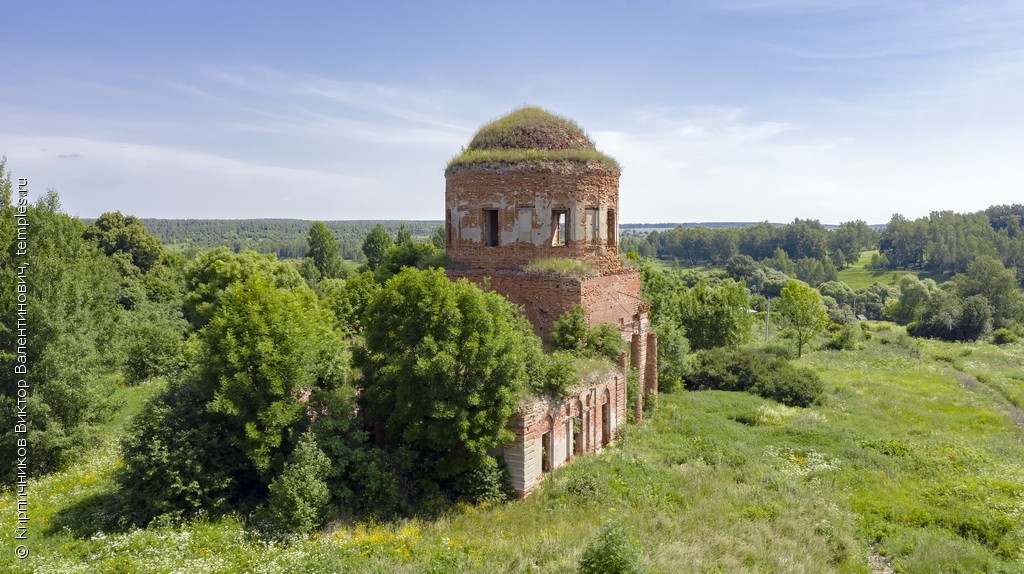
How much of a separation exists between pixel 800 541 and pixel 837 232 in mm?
A: 151727

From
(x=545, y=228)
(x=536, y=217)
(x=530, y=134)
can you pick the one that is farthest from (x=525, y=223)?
(x=530, y=134)

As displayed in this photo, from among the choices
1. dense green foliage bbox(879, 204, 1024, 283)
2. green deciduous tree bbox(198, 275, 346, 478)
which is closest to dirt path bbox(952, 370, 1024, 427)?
green deciduous tree bbox(198, 275, 346, 478)

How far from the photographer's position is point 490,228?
22.6 metres

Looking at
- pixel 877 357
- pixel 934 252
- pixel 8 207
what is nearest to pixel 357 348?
pixel 8 207

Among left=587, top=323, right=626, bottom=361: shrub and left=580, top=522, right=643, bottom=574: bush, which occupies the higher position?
Answer: left=587, top=323, right=626, bottom=361: shrub

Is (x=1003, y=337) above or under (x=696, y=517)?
under

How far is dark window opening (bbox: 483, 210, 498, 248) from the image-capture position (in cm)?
2197

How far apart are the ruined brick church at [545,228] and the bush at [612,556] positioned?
7788 mm

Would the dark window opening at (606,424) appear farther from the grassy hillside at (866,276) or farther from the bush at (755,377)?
the grassy hillside at (866,276)

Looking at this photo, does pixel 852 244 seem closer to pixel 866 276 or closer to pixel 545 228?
pixel 866 276

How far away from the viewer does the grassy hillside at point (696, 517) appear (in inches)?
494

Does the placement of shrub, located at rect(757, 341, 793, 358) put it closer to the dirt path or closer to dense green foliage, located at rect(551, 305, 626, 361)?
the dirt path

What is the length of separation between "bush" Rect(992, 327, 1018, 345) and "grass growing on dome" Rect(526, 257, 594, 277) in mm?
61579

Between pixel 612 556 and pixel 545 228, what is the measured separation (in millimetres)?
12575
